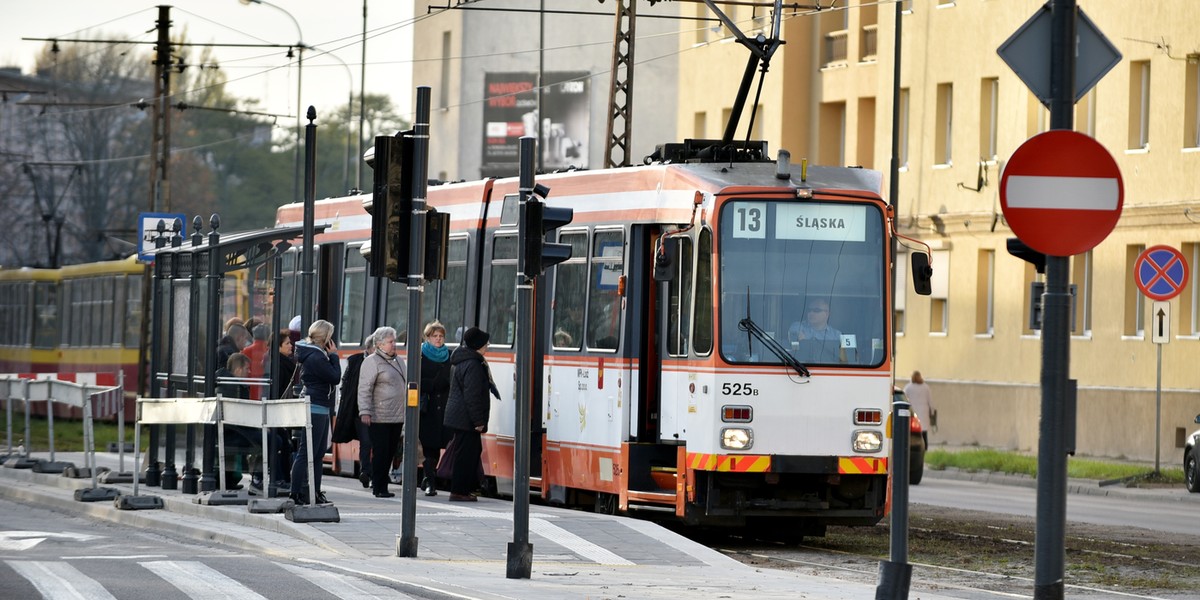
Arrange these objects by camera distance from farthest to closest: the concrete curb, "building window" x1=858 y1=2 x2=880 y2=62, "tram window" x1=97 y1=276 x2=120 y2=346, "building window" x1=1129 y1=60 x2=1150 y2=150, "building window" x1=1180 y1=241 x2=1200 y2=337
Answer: "building window" x1=858 y1=2 x2=880 y2=62, "tram window" x1=97 y1=276 x2=120 y2=346, "building window" x1=1129 y1=60 x2=1150 y2=150, "building window" x1=1180 y1=241 x2=1200 y2=337, the concrete curb

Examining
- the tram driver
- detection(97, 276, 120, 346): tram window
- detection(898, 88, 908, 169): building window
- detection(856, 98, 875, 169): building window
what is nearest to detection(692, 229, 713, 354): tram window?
the tram driver

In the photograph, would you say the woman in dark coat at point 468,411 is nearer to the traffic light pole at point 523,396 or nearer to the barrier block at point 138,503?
the barrier block at point 138,503

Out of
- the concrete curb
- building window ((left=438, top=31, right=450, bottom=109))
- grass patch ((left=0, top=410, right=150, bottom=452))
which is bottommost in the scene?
grass patch ((left=0, top=410, right=150, bottom=452))

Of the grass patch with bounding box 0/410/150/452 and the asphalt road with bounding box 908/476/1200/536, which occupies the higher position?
the asphalt road with bounding box 908/476/1200/536

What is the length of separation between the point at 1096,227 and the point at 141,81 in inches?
2968

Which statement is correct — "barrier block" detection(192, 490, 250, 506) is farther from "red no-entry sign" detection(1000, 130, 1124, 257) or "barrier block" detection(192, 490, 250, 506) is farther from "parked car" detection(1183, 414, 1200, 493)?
"parked car" detection(1183, 414, 1200, 493)

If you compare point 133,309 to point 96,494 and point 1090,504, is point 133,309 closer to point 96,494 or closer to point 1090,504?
point 1090,504

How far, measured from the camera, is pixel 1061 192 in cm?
1056

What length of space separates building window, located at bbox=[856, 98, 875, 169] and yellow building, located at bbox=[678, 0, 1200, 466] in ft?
0.11

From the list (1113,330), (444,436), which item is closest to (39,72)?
(1113,330)

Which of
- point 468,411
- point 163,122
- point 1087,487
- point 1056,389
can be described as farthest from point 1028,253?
point 163,122

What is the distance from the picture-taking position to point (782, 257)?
18.8m

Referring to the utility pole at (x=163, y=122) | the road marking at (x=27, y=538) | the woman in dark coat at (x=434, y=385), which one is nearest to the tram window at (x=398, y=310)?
the woman in dark coat at (x=434, y=385)

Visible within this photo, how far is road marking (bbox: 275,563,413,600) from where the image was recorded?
13.1m
